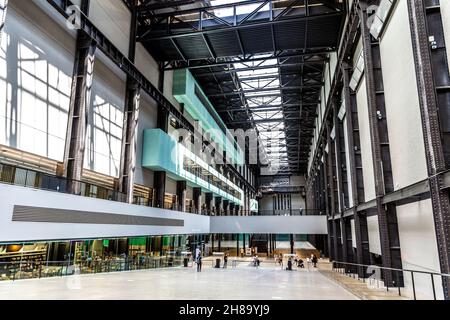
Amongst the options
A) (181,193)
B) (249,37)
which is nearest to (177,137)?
(181,193)

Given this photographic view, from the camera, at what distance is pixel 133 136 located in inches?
1053

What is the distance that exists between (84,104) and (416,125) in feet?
60.2

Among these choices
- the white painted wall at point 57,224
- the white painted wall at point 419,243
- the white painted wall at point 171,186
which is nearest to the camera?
the white painted wall at point 419,243

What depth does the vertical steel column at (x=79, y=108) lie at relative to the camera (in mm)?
18830

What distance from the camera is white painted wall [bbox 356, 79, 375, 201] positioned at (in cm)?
1903

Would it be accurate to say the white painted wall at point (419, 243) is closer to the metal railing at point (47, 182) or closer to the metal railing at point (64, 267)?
the metal railing at point (47, 182)

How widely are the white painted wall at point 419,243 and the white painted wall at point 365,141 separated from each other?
4984 mm

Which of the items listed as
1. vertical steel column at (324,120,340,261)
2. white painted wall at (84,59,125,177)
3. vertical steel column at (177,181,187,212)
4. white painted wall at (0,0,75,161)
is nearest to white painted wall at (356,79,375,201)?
vertical steel column at (324,120,340,261)

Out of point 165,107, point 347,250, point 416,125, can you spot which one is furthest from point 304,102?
point 416,125

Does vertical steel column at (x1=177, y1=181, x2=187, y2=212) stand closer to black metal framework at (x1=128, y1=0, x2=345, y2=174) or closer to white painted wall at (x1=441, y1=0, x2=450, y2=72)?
black metal framework at (x1=128, y1=0, x2=345, y2=174)

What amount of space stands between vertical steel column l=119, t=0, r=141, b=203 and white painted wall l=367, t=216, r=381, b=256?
17.9 m

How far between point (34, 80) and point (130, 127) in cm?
1017

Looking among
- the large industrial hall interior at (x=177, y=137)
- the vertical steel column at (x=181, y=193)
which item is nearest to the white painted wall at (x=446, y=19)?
the large industrial hall interior at (x=177, y=137)

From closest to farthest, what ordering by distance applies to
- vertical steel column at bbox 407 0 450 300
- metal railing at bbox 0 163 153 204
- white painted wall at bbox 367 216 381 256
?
vertical steel column at bbox 407 0 450 300
metal railing at bbox 0 163 153 204
white painted wall at bbox 367 216 381 256
